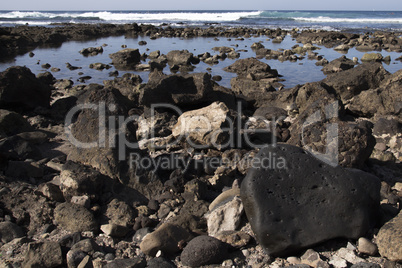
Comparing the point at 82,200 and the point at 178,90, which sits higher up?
the point at 178,90

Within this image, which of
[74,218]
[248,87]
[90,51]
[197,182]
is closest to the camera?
[74,218]

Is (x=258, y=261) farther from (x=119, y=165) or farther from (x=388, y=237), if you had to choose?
(x=119, y=165)

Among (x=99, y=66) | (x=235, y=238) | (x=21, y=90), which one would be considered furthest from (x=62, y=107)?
(x=99, y=66)

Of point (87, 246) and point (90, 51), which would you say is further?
point (90, 51)

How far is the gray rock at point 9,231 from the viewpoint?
13.6 feet

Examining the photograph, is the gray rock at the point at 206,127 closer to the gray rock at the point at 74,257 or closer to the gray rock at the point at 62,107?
the gray rock at the point at 74,257

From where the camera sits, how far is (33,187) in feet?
16.7

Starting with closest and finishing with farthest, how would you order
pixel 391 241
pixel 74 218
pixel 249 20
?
pixel 391 241 < pixel 74 218 < pixel 249 20

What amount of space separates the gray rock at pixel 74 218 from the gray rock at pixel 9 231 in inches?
16.7

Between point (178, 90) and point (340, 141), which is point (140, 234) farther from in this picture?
point (178, 90)

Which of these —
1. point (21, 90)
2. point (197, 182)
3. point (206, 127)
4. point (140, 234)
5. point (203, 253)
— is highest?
point (21, 90)

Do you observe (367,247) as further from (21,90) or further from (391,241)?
(21,90)

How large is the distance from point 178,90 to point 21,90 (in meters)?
3.86

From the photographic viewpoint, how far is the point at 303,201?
3824 mm
